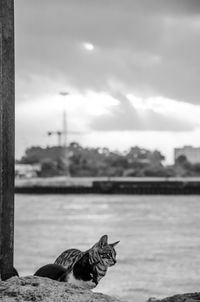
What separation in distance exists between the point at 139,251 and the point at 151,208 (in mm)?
40408

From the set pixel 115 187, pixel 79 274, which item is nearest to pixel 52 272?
pixel 79 274

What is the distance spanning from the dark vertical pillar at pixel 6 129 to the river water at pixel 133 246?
10880 mm

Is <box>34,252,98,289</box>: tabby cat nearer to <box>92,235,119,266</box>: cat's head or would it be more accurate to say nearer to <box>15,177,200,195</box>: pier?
<box>92,235,119,266</box>: cat's head

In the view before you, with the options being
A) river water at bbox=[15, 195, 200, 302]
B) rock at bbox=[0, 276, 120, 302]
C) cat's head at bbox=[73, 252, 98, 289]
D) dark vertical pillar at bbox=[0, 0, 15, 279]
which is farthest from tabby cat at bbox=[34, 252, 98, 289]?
river water at bbox=[15, 195, 200, 302]

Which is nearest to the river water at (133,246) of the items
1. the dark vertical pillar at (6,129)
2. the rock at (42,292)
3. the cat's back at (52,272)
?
the cat's back at (52,272)

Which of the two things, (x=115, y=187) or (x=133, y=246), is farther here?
(x=115, y=187)

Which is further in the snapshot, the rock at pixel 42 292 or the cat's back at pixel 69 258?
the cat's back at pixel 69 258

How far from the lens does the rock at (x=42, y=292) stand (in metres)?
2.78

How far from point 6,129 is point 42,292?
27.7 inches

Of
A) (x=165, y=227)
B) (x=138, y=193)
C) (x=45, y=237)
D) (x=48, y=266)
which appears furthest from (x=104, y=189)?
(x=48, y=266)

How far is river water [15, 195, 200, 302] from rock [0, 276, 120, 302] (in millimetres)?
11139

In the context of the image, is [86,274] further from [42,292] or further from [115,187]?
[115,187]

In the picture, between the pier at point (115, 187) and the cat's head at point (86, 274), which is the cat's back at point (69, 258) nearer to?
the cat's head at point (86, 274)

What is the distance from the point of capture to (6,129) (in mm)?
3250
